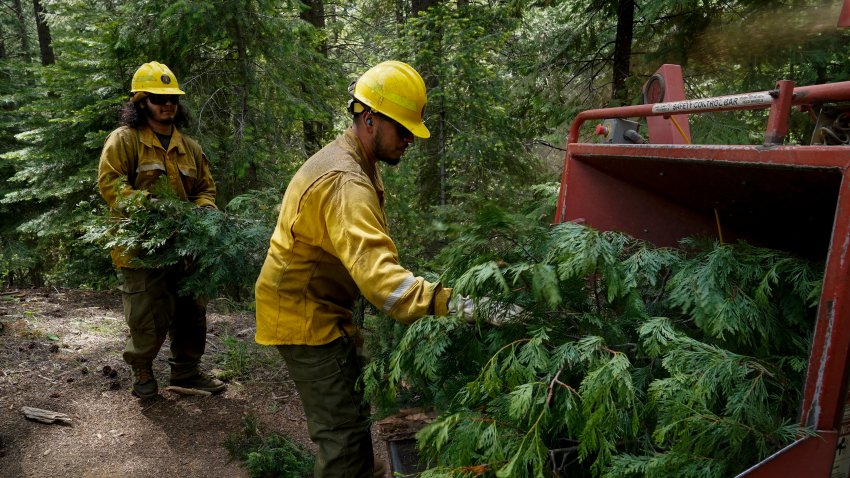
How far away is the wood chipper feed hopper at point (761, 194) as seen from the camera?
1.72 meters

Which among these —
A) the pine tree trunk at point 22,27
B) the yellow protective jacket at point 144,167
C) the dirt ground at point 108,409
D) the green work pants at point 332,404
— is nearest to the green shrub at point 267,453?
the dirt ground at point 108,409

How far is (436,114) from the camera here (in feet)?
23.2

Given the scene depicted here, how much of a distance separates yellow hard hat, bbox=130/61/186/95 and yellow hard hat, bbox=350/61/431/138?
7.83 feet

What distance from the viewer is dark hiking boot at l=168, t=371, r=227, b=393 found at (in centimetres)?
497

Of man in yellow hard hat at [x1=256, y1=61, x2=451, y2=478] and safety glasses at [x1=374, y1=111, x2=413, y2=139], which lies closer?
man in yellow hard hat at [x1=256, y1=61, x2=451, y2=478]

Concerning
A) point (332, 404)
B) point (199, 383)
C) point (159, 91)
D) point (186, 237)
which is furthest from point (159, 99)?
point (332, 404)

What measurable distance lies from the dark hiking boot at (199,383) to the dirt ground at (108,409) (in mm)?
75

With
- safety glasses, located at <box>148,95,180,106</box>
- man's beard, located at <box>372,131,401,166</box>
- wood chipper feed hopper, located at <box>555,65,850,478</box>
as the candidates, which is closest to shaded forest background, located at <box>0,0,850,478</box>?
wood chipper feed hopper, located at <box>555,65,850,478</box>

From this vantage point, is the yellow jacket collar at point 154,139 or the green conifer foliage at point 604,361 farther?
the yellow jacket collar at point 154,139

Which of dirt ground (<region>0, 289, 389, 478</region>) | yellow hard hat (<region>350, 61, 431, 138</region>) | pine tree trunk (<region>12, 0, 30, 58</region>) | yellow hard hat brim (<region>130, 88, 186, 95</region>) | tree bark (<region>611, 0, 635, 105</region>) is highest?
pine tree trunk (<region>12, 0, 30, 58</region>)

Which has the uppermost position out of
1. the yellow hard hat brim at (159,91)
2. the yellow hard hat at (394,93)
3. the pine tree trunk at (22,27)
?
the pine tree trunk at (22,27)

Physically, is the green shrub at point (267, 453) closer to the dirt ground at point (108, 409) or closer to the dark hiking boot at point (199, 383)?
the dirt ground at point (108, 409)

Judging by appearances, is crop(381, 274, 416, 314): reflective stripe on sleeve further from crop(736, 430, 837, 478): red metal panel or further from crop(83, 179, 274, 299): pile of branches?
crop(83, 179, 274, 299): pile of branches

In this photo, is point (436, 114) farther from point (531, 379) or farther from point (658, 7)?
point (531, 379)
